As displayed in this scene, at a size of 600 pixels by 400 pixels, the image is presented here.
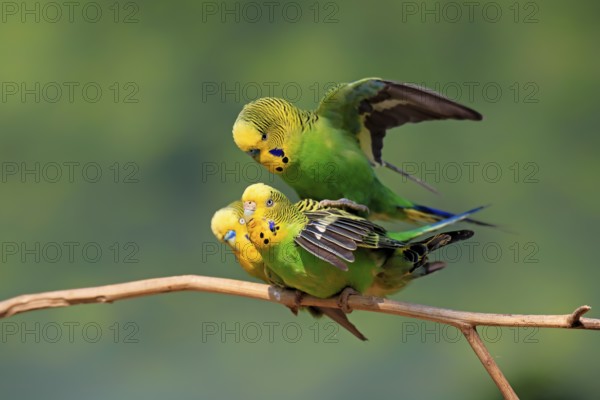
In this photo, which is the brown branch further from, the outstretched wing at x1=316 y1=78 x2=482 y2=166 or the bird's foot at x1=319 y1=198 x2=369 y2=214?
the outstretched wing at x1=316 y1=78 x2=482 y2=166

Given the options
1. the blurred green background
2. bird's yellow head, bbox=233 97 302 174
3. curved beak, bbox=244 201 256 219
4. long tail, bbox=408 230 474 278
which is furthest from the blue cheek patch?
the blurred green background

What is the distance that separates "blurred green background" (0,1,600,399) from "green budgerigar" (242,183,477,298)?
1277mm

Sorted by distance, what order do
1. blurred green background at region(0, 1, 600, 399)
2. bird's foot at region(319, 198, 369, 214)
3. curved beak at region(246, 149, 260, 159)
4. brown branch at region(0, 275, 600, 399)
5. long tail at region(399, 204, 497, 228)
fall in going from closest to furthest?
brown branch at region(0, 275, 600, 399) < curved beak at region(246, 149, 260, 159) < bird's foot at region(319, 198, 369, 214) < long tail at region(399, 204, 497, 228) < blurred green background at region(0, 1, 600, 399)

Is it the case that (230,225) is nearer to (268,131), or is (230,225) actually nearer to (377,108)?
(268,131)

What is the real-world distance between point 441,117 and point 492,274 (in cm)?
139

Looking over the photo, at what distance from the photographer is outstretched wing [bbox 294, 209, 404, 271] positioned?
1.44 m

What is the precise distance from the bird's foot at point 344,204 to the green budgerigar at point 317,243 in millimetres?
47

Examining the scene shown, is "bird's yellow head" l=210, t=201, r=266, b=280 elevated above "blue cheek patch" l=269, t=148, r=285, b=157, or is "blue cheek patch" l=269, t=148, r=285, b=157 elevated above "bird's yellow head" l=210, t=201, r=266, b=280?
"blue cheek patch" l=269, t=148, r=285, b=157

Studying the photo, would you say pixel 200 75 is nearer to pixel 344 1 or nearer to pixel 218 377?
pixel 344 1

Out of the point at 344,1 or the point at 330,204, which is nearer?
the point at 330,204

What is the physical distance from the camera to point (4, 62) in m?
2.95

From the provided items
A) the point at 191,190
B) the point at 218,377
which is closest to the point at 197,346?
the point at 218,377

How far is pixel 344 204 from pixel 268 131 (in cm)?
23

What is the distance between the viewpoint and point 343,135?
5.57 ft
